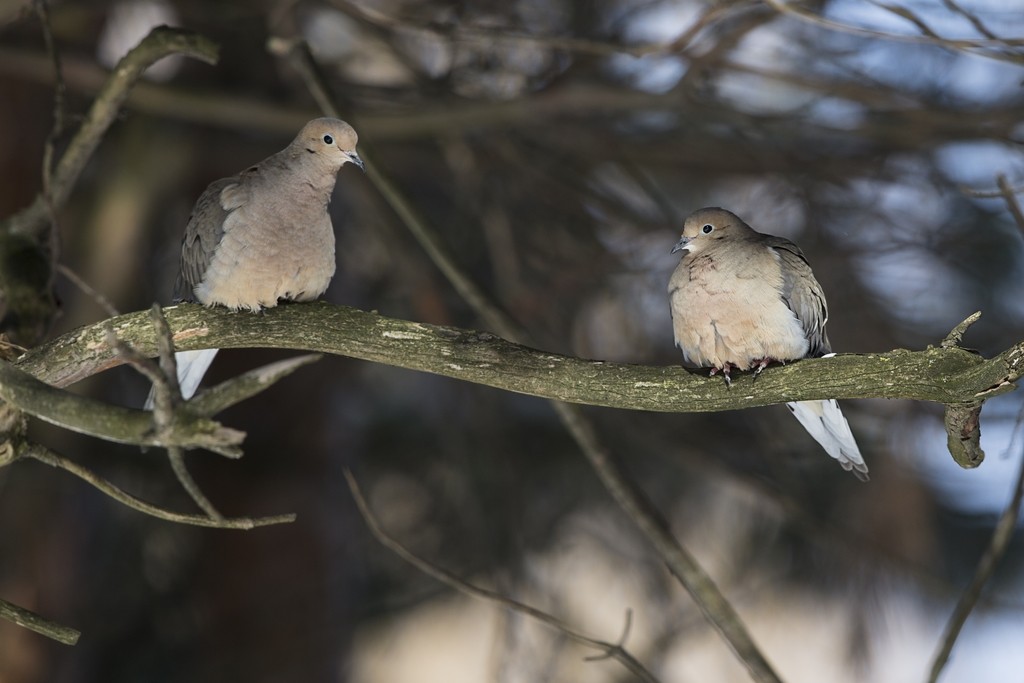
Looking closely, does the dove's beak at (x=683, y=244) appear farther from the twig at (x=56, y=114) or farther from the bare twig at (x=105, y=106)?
the twig at (x=56, y=114)

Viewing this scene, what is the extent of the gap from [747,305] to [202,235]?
4.99 feet

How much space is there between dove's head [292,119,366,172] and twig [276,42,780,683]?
411mm

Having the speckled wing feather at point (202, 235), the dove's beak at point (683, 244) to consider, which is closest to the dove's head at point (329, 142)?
the speckled wing feather at point (202, 235)

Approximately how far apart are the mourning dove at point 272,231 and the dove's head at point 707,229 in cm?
100

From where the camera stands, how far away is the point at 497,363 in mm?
2418

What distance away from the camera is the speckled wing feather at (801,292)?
2.92m

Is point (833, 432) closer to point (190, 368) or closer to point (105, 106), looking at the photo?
point (190, 368)

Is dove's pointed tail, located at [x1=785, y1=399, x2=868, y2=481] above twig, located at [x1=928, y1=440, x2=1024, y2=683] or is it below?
above

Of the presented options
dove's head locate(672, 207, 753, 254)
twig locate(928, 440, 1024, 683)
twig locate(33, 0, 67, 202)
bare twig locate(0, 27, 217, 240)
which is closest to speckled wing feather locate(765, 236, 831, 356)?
dove's head locate(672, 207, 753, 254)

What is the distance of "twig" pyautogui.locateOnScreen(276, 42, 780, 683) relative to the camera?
10.3 feet

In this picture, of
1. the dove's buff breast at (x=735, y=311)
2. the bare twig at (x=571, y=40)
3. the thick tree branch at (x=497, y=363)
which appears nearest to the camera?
the thick tree branch at (x=497, y=363)

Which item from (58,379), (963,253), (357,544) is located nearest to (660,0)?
(963,253)

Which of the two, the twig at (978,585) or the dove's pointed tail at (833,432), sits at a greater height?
the dove's pointed tail at (833,432)

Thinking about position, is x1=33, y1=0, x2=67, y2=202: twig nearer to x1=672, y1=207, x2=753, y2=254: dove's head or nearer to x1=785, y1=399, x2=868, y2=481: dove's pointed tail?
x1=672, y1=207, x2=753, y2=254: dove's head
